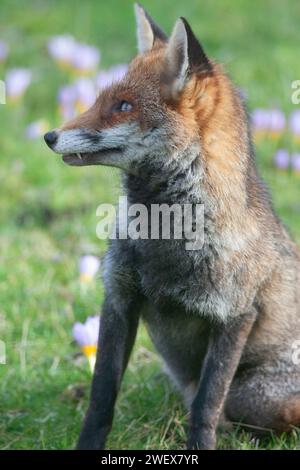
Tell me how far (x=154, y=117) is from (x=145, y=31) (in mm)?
717

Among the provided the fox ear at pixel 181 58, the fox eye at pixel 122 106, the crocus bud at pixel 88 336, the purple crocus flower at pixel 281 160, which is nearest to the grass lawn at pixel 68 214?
the purple crocus flower at pixel 281 160

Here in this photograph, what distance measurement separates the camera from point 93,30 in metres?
10.5

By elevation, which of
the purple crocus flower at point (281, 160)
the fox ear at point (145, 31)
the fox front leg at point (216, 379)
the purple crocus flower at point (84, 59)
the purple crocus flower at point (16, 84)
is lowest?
the fox front leg at point (216, 379)

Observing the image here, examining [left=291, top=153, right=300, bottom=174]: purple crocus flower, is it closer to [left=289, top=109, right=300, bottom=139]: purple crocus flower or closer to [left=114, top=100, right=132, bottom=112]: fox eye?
[left=289, top=109, right=300, bottom=139]: purple crocus flower

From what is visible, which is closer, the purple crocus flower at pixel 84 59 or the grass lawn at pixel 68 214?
the grass lawn at pixel 68 214

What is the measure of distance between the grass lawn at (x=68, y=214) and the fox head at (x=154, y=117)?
21.7 inches

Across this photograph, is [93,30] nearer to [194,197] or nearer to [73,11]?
[73,11]

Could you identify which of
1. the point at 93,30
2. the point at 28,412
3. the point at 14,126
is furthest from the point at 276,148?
the point at 28,412

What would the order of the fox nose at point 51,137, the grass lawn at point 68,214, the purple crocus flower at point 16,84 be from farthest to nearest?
the purple crocus flower at point 16,84, the grass lawn at point 68,214, the fox nose at point 51,137

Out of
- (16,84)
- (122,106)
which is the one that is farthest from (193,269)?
(16,84)

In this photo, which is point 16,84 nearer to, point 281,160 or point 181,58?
point 281,160

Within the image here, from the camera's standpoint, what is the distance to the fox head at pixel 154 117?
13.8 ft

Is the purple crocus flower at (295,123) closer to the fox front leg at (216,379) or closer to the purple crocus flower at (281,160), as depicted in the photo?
the purple crocus flower at (281,160)

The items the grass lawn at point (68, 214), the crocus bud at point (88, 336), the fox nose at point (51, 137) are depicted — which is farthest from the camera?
the crocus bud at point (88, 336)
